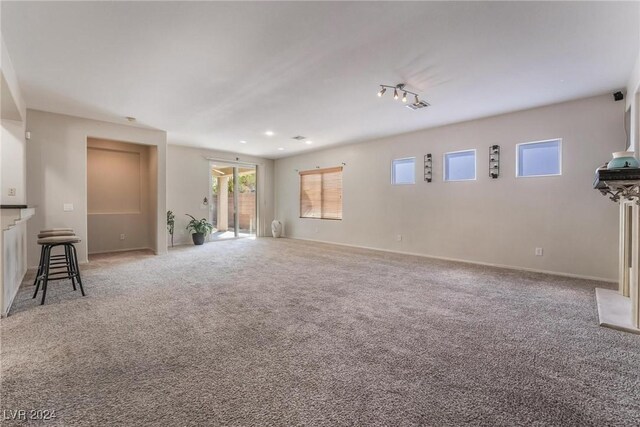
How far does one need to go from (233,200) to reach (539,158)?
7.23m

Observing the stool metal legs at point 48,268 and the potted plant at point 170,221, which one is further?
the potted plant at point 170,221

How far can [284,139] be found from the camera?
6594 millimetres

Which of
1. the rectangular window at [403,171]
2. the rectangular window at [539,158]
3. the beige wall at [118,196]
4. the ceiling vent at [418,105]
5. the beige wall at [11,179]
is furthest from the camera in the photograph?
the rectangular window at [403,171]

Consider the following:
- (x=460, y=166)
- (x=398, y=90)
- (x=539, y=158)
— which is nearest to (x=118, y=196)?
(x=398, y=90)

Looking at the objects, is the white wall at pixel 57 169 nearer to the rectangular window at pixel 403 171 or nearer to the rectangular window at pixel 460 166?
the rectangular window at pixel 403 171

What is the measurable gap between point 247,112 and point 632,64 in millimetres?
4821

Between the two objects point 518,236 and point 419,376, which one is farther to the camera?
point 518,236

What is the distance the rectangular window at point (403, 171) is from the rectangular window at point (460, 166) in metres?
0.69

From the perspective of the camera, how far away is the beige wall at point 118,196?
601cm

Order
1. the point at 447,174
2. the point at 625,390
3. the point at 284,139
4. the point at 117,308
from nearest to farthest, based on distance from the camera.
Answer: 1. the point at 625,390
2. the point at 117,308
3. the point at 447,174
4. the point at 284,139

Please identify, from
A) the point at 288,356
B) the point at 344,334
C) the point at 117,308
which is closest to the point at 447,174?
the point at 344,334

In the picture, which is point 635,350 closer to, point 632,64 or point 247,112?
point 632,64

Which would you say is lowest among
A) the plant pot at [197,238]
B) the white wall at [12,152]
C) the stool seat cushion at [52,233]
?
the plant pot at [197,238]

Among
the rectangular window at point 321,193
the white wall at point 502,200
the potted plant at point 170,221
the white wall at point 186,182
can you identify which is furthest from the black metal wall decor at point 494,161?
the potted plant at point 170,221
